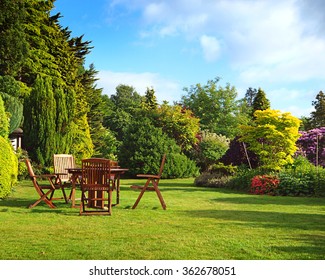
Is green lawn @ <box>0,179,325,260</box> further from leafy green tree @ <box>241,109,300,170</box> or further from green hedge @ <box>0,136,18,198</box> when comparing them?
leafy green tree @ <box>241,109,300,170</box>

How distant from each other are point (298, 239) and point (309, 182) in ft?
24.9

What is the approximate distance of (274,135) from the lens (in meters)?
13.9

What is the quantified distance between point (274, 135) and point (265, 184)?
1.90 m

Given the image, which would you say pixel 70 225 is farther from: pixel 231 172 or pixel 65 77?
pixel 65 77

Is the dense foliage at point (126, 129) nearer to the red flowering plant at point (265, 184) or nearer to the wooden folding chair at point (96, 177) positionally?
the red flowering plant at point (265, 184)

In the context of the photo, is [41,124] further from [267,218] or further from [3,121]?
[267,218]

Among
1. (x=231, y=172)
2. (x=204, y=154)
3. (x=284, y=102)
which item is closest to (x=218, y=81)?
(x=204, y=154)

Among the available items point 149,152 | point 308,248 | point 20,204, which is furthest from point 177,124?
point 308,248

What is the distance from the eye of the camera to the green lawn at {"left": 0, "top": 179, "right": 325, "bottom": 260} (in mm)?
4504

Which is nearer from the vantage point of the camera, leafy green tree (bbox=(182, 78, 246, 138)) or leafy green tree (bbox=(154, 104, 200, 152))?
leafy green tree (bbox=(154, 104, 200, 152))

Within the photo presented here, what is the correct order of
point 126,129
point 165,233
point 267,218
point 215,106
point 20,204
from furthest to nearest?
1. point 215,106
2. point 126,129
3. point 20,204
4. point 267,218
5. point 165,233

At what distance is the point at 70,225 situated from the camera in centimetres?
635

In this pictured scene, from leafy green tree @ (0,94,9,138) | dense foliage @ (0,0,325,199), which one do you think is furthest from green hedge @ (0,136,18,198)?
dense foliage @ (0,0,325,199)

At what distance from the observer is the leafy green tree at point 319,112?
31.7 meters
